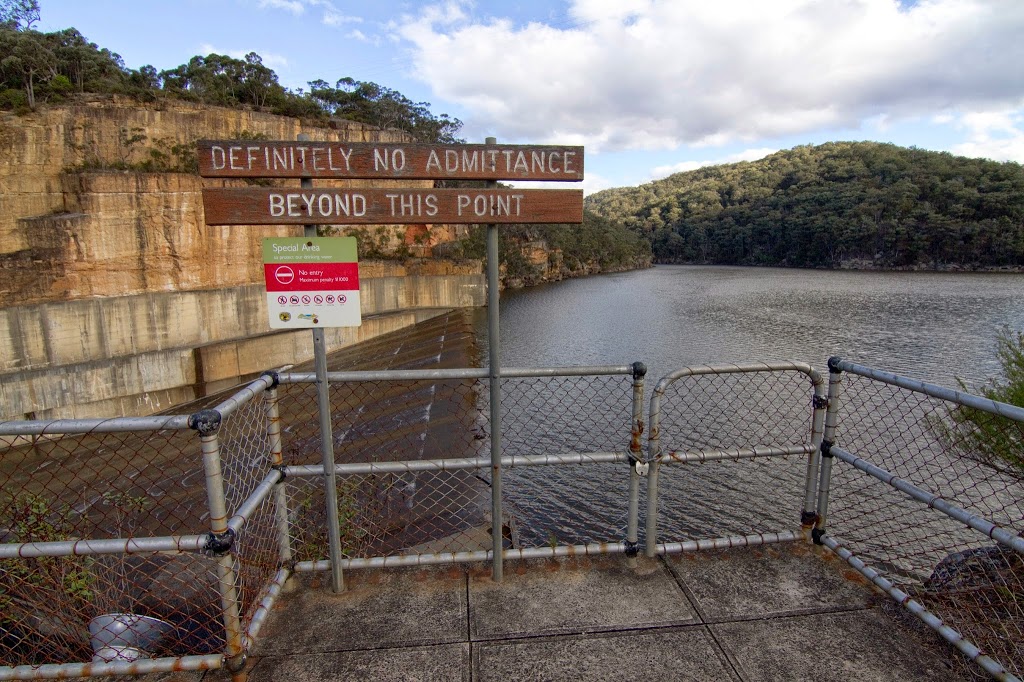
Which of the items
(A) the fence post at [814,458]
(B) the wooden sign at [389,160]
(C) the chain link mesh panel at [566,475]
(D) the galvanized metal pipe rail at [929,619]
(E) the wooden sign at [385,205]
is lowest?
(C) the chain link mesh panel at [566,475]

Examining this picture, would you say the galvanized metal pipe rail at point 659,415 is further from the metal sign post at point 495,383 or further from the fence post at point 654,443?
the metal sign post at point 495,383

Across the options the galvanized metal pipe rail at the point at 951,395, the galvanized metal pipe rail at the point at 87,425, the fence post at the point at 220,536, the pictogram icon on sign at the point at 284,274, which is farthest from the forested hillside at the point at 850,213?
the galvanized metal pipe rail at the point at 87,425

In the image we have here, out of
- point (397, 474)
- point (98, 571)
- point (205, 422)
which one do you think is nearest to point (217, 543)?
point (205, 422)

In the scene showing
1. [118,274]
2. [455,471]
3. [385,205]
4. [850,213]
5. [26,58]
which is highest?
[26,58]

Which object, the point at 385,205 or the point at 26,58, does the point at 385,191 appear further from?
the point at 26,58

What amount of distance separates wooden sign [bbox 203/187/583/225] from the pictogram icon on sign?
0.25m

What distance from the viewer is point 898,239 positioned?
78250 millimetres

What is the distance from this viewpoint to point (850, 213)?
86.4m

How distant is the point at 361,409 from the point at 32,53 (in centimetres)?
2903

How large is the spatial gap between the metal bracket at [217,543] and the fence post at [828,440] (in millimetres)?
3397

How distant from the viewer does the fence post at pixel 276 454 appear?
3.18 m

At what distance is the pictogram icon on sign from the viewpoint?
295cm

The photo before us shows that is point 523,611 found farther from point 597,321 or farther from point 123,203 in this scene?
point 597,321

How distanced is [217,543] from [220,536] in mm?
31
